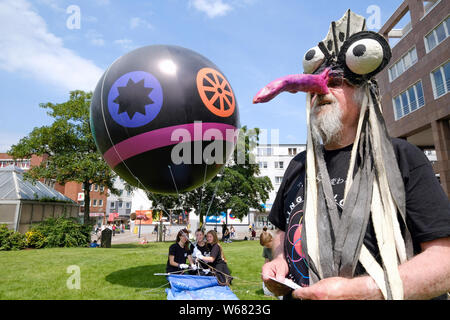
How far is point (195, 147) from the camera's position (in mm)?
4664

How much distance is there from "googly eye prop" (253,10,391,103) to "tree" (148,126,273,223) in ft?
65.3

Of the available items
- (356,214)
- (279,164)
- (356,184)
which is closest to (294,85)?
(356,184)

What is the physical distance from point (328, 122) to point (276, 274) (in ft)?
2.88

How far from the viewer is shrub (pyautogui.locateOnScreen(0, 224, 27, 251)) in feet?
48.8

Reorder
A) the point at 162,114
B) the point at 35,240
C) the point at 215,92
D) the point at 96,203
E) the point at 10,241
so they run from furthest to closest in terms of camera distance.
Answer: the point at 96,203 < the point at 35,240 < the point at 10,241 < the point at 215,92 < the point at 162,114

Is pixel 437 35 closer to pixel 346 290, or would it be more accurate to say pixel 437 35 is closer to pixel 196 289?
pixel 196 289

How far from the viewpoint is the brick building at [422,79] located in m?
17.2

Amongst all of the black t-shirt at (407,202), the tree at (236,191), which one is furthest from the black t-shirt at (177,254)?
the tree at (236,191)

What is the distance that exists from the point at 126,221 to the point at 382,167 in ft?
208

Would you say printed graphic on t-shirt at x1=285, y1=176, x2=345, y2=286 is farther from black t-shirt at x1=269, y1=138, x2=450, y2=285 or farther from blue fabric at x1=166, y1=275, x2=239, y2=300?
blue fabric at x1=166, y1=275, x2=239, y2=300

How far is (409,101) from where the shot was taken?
20.5 m

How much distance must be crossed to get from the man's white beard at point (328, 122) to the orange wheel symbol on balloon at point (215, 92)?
319cm
